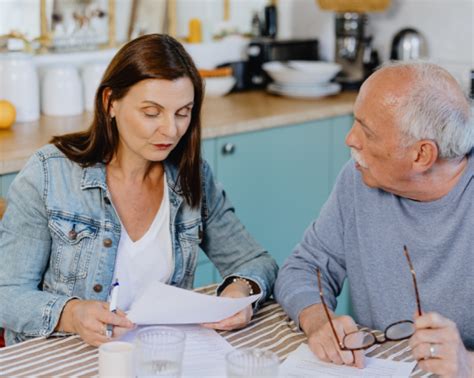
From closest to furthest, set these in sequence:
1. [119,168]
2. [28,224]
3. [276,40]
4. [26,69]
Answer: [28,224] → [119,168] → [26,69] → [276,40]

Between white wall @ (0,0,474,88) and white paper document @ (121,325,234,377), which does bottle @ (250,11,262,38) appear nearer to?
white wall @ (0,0,474,88)

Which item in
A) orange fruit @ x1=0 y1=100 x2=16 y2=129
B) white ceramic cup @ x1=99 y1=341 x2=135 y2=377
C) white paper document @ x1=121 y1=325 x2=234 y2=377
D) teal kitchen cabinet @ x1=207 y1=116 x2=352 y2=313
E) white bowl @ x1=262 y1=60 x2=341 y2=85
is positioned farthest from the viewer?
white bowl @ x1=262 y1=60 x2=341 y2=85

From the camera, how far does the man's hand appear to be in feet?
5.37

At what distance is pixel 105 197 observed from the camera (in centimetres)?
198

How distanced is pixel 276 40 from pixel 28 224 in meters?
2.28

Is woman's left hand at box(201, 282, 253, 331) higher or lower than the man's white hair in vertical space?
lower

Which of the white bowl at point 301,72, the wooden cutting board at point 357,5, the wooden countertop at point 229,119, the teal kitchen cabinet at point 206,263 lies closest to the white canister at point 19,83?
the wooden countertop at point 229,119

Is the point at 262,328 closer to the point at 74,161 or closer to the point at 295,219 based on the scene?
the point at 74,161

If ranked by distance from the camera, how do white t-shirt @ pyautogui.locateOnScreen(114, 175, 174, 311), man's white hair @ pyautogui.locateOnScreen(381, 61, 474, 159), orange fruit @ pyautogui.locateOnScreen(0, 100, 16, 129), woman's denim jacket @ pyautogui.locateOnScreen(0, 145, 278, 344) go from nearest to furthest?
1. man's white hair @ pyautogui.locateOnScreen(381, 61, 474, 159)
2. woman's denim jacket @ pyautogui.locateOnScreen(0, 145, 278, 344)
3. white t-shirt @ pyautogui.locateOnScreen(114, 175, 174, 311)
4. orange fruit @ pyautogui.locateOnScreen(0, 100, 16, 129)

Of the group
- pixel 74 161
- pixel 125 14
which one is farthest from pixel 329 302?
pixel 125 14

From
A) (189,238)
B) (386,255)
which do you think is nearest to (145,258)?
(189,238)

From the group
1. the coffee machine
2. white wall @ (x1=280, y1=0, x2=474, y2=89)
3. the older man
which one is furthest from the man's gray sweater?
the coffee machine

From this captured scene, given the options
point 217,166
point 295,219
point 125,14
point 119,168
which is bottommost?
point 295,219

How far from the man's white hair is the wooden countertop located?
1.31m
